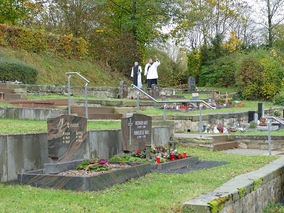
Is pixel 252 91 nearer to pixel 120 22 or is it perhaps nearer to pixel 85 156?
pixel 120 22

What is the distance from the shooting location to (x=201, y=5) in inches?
1534

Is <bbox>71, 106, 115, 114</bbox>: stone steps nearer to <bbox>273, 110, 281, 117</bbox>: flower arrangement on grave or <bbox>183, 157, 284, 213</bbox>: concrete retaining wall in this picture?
<bbox>183, 157, 284, 213</bbox>: concrete retaining wall

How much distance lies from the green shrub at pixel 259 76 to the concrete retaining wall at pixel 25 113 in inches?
709

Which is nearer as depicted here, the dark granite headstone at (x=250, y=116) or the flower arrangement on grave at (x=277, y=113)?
the dark granite headstone at (x=250, y=116)

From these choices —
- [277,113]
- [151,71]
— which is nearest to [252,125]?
[277,113]

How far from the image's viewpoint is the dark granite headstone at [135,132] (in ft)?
29.8

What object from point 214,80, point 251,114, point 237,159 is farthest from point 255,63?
point 237,159

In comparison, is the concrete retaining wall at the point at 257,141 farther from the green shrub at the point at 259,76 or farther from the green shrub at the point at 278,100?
the green shrub at the point at 259,76

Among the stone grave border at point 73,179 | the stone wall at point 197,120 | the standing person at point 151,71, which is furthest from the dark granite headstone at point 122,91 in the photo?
the stone grave border at point 73,179

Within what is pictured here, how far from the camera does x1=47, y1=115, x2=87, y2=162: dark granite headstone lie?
7.09 m

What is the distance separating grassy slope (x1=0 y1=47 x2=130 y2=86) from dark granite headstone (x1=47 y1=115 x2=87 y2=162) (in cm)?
1452

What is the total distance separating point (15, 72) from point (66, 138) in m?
12.1

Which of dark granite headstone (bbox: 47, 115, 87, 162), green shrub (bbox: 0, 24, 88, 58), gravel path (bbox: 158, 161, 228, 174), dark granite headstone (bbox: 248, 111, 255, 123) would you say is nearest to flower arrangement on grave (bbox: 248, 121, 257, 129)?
dark granite headstone (bbox: 248, 111, 255, 123)

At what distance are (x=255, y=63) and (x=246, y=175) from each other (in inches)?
792
